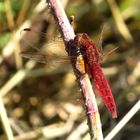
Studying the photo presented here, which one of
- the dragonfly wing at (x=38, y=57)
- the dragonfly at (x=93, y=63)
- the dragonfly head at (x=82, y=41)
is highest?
the dragonfly wing at (x=38, y=57)

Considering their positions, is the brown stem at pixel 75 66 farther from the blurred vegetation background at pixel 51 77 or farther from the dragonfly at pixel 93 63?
the blurred vegetation background at pixel 51 77

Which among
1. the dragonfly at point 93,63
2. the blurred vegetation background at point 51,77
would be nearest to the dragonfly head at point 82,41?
the dragonfly at point 93,63

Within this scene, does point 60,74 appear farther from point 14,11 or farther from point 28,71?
point 14,11

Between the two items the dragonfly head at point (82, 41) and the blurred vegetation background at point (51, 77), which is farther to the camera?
the blurred vegetation background at point (51, 77)

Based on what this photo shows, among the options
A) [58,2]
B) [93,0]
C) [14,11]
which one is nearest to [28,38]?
[14,11]

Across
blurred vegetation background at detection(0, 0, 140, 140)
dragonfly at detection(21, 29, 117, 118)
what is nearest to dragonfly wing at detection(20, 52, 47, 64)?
dragonfly at detection(21, 29, 117, 118)

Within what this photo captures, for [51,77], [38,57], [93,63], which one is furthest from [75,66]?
[51,77]
